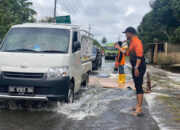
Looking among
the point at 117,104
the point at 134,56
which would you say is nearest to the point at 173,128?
the point at 134,56

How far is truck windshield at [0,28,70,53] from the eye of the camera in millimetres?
5980

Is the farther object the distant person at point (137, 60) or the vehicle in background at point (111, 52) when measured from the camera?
the vehicle in background at point (111, 52)

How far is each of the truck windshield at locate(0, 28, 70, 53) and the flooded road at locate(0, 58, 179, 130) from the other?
1409 mm

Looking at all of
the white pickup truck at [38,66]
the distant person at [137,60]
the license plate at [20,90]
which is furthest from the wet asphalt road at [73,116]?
the distant person at [137,60]

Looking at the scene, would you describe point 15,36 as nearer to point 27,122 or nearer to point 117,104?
point 27,122

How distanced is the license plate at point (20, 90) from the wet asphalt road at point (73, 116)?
1.63 ft

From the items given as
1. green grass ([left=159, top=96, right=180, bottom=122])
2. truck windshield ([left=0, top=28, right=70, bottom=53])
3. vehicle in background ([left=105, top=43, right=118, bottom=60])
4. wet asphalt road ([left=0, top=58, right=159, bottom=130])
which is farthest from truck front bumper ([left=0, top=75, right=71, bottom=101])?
vehicle in background ([left=105, top=43, right=118, bottom=60])

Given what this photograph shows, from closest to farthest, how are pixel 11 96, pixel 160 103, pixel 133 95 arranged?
pixel 11 96 → pixel 160 103 → pixel 133 95

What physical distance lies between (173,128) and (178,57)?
22.6 metres

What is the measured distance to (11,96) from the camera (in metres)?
5.32

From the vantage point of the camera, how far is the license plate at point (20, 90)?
17.5 ft

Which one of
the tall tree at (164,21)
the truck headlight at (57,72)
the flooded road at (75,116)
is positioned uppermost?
the tall tree at (164,21)

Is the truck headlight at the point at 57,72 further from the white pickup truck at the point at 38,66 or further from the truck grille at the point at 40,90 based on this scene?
the truck grille at the point at 40,90

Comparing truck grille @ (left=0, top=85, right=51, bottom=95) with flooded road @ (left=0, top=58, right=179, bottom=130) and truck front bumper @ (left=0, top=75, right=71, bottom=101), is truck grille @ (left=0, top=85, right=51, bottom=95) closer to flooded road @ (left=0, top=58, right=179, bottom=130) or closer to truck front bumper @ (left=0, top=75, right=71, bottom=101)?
truck front bumper @ (left=0, top=75, right=71, bottom=101)
